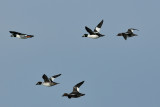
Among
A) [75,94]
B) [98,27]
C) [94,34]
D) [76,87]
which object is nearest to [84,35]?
[94,34]

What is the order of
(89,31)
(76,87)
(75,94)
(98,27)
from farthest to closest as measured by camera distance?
1. (98,27)
2. (89,31)
3. (76,87)
4. (75,94)

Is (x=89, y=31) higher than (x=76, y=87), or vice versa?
(x=89, y=31)

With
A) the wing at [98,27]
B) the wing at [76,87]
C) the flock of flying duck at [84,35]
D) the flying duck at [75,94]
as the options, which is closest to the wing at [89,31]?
the flock of flying duck at [84,35]

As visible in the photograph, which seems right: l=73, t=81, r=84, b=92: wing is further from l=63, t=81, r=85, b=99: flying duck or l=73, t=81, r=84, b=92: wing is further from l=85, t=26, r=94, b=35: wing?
l=85, t=26, r=94, b=35: wing

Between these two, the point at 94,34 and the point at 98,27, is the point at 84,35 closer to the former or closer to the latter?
the point at 94,34

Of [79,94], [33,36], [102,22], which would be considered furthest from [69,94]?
[102,22]

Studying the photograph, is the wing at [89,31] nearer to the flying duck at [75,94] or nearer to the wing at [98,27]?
the wing at [98,27]

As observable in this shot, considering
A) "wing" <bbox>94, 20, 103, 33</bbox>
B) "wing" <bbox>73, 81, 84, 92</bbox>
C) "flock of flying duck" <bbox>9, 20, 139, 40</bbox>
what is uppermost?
"wing" <bbox>94, 20, 103, 33</bbox>

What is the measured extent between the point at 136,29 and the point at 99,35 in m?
8.04

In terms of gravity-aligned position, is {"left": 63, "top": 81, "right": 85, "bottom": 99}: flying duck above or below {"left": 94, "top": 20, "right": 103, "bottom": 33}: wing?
below

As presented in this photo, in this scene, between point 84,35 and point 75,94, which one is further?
point 84,35

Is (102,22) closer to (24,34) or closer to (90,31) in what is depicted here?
(90,31)

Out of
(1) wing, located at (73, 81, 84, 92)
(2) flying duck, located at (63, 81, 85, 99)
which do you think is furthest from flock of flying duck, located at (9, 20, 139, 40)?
(2) flying duck, located at (63, 81, 85, 99)

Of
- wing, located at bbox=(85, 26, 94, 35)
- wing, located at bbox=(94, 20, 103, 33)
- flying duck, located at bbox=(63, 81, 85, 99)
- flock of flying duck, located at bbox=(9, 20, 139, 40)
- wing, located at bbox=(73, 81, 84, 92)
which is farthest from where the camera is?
wing, located at bbox=(94, 20, 103, 33)
